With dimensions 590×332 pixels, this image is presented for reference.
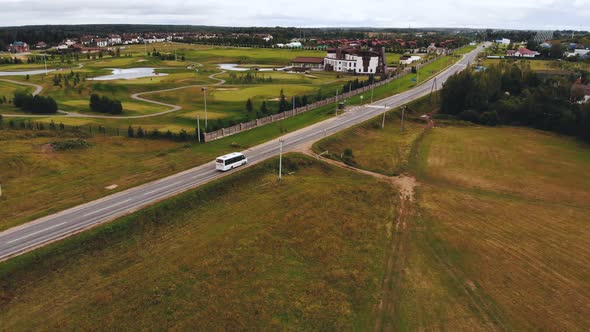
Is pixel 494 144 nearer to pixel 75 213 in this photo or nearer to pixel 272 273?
pixel 272 273

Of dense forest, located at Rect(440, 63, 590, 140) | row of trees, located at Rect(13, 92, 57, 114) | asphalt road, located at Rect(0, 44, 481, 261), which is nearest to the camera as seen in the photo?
asphalt road, located at Rect(0, 44, 481, 261)

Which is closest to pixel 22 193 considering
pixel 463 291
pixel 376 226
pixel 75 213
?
pixel 75 213

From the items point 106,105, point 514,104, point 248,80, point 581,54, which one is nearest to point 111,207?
point 106,105

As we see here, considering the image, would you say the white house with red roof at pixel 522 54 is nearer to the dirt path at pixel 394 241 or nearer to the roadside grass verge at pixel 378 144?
the roadside grass verge at pixel 378 144

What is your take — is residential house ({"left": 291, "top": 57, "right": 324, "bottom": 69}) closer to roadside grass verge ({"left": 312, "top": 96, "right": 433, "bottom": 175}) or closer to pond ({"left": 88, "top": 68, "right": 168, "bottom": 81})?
pond ({"left": 88, "top": 68, "right": 168, "bottom": 81})

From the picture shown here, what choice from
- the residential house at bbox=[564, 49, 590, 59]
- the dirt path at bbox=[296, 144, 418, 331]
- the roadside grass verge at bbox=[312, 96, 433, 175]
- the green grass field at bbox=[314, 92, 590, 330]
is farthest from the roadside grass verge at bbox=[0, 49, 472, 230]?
the residential house at bbox=[564, 49, 590, 59]

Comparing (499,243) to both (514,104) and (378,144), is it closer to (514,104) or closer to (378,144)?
(378,144)

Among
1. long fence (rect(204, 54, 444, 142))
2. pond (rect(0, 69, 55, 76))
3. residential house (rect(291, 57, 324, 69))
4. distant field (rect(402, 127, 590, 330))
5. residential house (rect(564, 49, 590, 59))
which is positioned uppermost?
residential house (rect(564, 49, 590, 59))
